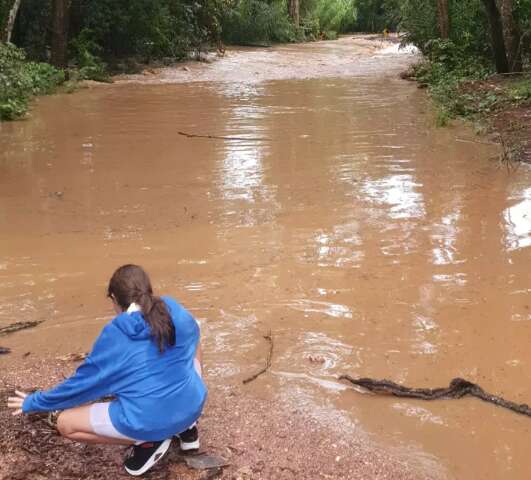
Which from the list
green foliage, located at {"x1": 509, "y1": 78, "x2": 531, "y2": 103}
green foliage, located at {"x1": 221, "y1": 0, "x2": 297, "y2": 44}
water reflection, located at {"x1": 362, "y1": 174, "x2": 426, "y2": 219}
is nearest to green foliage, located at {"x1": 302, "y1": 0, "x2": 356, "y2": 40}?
green foliage, located at {"x1": 221, "y1": 0, "x2": 297, "y2": 44}

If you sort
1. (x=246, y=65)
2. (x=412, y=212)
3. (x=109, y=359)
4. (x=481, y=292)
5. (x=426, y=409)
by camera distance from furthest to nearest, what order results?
(x=246, y=65) → (x=412, y=212) → (x=481, y=292) → (x=426, y=409) → (x=109, y=359)

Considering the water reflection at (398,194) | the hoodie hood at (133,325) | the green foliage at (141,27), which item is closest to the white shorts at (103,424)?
the hoodie hood at (133,325)

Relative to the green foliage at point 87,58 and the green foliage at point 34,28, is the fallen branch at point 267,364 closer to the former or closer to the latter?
the green foliage at point 87,58

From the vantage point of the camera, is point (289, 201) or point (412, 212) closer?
point (412, 212)

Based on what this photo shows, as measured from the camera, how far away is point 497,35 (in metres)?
14.5

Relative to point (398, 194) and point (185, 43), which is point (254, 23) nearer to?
Answer: point (185, 43)

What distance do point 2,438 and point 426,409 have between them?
7.05 feet

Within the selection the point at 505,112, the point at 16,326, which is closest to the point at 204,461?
the point at 16,326

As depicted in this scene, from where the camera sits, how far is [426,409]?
3.64 m

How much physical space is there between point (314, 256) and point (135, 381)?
2878mm

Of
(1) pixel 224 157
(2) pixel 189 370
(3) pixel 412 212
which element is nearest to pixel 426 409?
(2) pixel 189 370

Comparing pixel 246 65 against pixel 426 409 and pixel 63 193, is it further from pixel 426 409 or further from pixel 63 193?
pixel 426 409

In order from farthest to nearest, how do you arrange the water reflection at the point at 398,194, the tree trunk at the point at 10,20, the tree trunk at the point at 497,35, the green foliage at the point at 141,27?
the green foliage at the point at 141,27, the tree trunk at the point at 10,20, the tree trunk at the point at 497,35, the water reflection at the point at 398,194

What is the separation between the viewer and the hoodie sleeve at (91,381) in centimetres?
296
